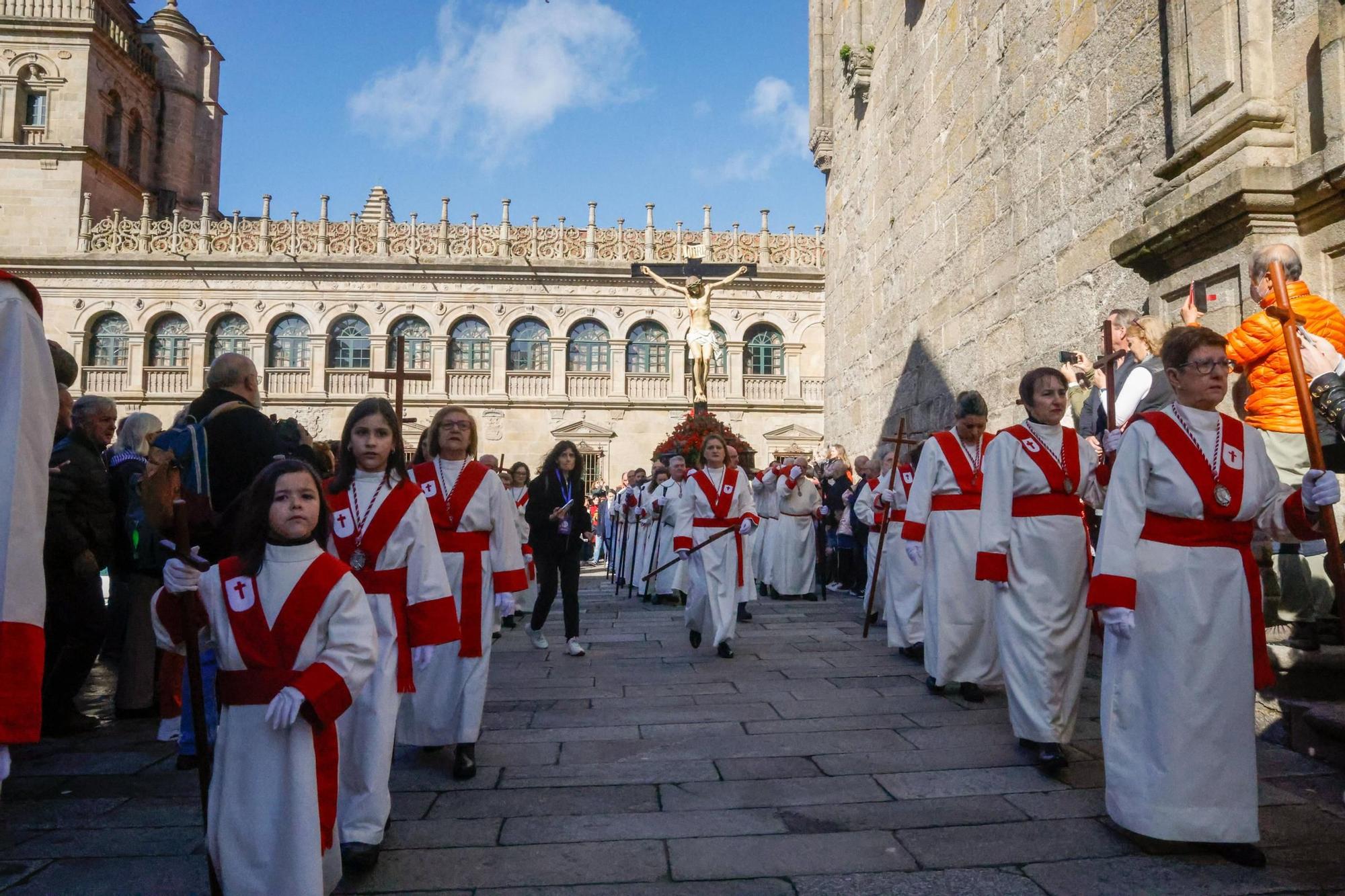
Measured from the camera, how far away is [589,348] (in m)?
34.5

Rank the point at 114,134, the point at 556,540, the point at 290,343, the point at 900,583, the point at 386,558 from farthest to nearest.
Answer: the point at 114,134
the point at 290,343
the point at 556,540
the point at 900,583
the point at 386,558

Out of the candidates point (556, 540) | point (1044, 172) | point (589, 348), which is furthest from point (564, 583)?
point (589, 348)

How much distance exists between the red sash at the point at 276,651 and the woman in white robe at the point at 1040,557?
3137mm

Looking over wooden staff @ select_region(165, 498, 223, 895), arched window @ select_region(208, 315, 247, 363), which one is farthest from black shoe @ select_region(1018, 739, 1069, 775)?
arched window @ select_region(208, 315, 247, 363)

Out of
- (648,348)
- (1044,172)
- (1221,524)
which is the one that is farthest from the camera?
(648,348)

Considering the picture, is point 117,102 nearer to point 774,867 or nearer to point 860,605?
point 860,605

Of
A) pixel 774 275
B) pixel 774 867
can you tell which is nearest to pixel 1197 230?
pixel 774 867

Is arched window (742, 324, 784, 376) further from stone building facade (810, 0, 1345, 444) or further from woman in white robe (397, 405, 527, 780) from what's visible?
woman in white robe (397, 405, 527, 780)

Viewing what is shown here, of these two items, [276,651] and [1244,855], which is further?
[1244,855]

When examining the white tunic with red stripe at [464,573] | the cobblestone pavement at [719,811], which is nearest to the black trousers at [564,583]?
the cobblestone pavement at [719,811]

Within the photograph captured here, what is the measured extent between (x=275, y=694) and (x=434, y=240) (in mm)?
32488

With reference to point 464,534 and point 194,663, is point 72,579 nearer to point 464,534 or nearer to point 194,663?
point 464,534

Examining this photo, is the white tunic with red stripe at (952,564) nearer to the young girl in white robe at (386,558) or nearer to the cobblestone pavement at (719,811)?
the cobblestone pavement at (719,811)

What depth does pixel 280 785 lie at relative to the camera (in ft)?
9.25
